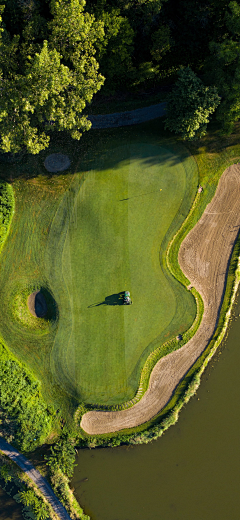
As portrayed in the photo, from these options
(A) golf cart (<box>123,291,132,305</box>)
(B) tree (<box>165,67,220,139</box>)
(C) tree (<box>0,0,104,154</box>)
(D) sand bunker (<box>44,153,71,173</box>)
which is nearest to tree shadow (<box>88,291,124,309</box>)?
(A) golf cart (<box>123,291,132,305</box>)

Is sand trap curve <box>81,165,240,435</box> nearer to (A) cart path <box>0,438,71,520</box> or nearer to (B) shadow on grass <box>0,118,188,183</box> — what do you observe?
(B) shadow on grass <box>0,118,188,183</box>

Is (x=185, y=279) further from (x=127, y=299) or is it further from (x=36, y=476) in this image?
(x=36, y=476)

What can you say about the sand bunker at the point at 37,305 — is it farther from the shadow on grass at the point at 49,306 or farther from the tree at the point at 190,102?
the tree at the point at 190,102

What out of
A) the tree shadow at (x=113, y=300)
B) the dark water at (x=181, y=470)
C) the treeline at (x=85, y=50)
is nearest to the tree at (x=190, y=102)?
the treeline at (x=85, y=50)

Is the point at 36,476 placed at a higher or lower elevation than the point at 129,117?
lower

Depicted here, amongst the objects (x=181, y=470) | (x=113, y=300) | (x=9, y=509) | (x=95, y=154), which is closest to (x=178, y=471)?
(x=181, y=470)

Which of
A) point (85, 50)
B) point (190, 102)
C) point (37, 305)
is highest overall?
point (85, 50)
